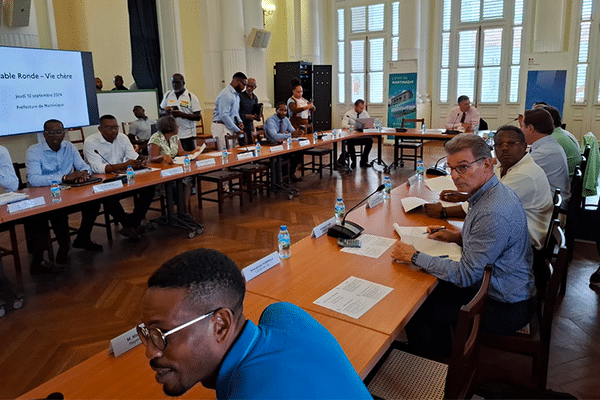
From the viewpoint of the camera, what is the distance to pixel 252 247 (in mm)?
4082

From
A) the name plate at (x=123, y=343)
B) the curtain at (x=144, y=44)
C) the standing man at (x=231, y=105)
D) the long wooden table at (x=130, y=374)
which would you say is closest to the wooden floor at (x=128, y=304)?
the long wooden table at (x=130, y=374)

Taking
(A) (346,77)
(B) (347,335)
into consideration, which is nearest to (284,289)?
(B) (347,335)

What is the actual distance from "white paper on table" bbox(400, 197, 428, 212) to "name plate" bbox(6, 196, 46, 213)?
98.1 inches

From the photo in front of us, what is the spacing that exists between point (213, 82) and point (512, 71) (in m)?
6.42

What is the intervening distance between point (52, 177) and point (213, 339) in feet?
11.3

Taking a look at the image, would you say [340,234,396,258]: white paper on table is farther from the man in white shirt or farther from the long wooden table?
the man in white shirt

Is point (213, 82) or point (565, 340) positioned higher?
point (213, 82)

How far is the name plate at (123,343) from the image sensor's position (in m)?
1.38

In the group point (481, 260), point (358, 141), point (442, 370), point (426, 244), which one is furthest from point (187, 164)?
point (358, 141)

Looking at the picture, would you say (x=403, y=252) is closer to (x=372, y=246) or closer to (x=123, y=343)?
(x=372, y=246)

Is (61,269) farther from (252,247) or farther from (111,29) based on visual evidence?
(111,29)

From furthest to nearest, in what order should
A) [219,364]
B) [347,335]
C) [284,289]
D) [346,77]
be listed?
1. [346,77]
2. [284,289]
3. [347,335]
4. [219,364]

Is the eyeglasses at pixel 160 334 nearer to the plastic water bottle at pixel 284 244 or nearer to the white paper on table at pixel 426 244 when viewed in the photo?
the plastic water bottle at pixel 284 244

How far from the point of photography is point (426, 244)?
225 centimetres
